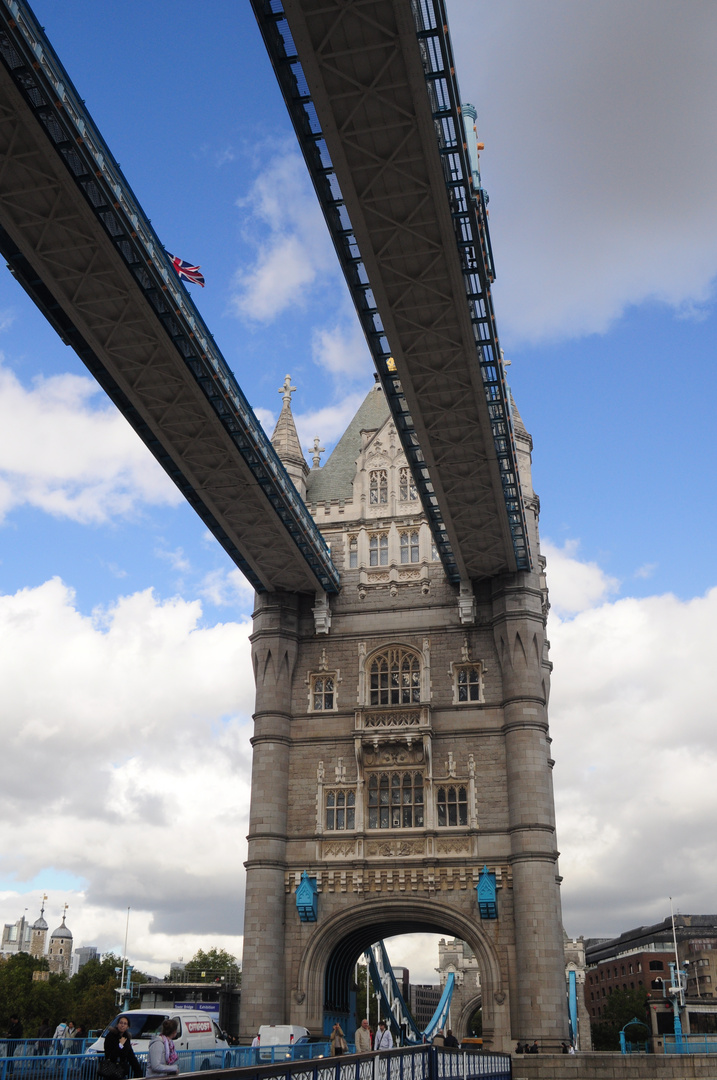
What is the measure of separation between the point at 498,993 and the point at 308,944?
7.92 meters

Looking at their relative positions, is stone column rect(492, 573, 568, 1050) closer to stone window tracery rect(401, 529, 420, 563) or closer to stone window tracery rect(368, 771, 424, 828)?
stone window tracery rect(368, 771, 424, 828)

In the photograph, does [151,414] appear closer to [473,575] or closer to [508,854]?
[473,575]

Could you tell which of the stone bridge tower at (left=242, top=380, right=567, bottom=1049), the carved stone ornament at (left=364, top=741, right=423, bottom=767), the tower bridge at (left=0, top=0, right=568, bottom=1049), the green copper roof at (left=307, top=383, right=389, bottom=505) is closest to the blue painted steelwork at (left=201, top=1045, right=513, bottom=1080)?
the stone bridge tower at (left=242, top=380, right=567, bottom=1049)

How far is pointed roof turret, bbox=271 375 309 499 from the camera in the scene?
166ft

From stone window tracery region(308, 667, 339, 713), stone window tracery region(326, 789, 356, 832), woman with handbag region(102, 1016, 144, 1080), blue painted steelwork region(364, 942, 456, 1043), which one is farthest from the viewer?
blue painted steelwork region(364, 942, 456, 1043)

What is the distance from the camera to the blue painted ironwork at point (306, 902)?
4159 centimetres

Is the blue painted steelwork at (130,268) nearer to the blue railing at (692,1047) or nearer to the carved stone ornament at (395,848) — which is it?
the carved stone ornament at (395,848)

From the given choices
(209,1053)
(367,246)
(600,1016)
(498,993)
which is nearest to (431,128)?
(367,246)

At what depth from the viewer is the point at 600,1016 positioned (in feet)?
497

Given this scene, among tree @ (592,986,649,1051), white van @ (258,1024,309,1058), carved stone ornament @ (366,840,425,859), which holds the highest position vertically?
carved stone ornament @ (366,840,425,859)

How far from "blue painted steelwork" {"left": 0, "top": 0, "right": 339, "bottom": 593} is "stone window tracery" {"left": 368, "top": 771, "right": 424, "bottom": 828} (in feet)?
33.5

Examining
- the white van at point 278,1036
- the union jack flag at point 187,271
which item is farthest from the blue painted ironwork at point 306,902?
the union jack flag at point 187,271

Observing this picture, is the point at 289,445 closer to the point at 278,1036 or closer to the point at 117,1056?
the point at 278,1036

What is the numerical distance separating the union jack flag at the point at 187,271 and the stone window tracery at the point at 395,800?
22.7 metres
